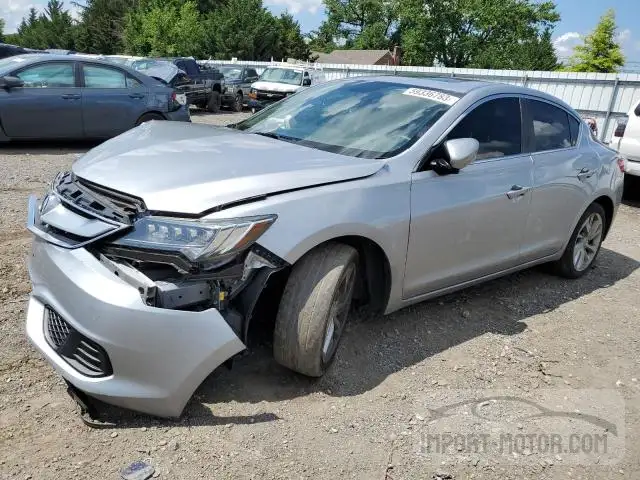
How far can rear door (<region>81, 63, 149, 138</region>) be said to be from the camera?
9289 mm

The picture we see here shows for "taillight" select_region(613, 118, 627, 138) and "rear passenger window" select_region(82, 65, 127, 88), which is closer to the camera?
"taillight" select_region(613, 118, 627, 138)

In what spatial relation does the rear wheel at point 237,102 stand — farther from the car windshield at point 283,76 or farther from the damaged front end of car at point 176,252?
the damaged front end of car at point 176,252

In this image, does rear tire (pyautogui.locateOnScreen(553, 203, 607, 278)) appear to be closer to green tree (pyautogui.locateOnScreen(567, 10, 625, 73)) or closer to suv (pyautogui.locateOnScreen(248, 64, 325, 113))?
suv (pyautogui.locateOnScreen(248, 64, 325, 113))

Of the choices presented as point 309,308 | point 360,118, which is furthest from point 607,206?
point 309,308

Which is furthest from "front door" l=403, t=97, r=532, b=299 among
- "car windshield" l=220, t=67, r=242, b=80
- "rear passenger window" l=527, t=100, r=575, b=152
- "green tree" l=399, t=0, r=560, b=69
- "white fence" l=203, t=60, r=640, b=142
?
"green tree" l=399, t=0, r=560, b=69

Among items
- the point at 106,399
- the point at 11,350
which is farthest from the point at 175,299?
the point at 11,350

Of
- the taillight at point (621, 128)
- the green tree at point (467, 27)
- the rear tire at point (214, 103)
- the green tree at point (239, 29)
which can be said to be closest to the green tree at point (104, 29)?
the green tree at point (239, 29)

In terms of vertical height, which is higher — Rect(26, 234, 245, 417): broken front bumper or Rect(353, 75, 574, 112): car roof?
Rect(353, 75, 574, 112): car roof

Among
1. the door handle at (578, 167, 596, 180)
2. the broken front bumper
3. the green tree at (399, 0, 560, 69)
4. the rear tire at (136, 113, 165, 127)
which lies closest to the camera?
the broken front bumper

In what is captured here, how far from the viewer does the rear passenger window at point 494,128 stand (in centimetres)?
373

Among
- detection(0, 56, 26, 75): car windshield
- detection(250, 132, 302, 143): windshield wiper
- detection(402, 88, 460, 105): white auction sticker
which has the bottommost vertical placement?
detection(0, 56, 26, 75): car windshield

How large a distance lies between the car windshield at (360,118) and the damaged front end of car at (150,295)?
1.09 metres

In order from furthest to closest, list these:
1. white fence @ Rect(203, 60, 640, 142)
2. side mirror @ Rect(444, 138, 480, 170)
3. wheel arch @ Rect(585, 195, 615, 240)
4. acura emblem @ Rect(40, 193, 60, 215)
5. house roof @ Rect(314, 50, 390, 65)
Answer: house roof @ Rect(314, 50, 390, 65) → white fence @ Rect(203, 60, 640, 142) → wheel arch @ Rect(585, 195, 615, 240) → side mirror @ Rect(444, 138, 480, 170) → acura emblem @ Rect(40, 193, 60, 215)
